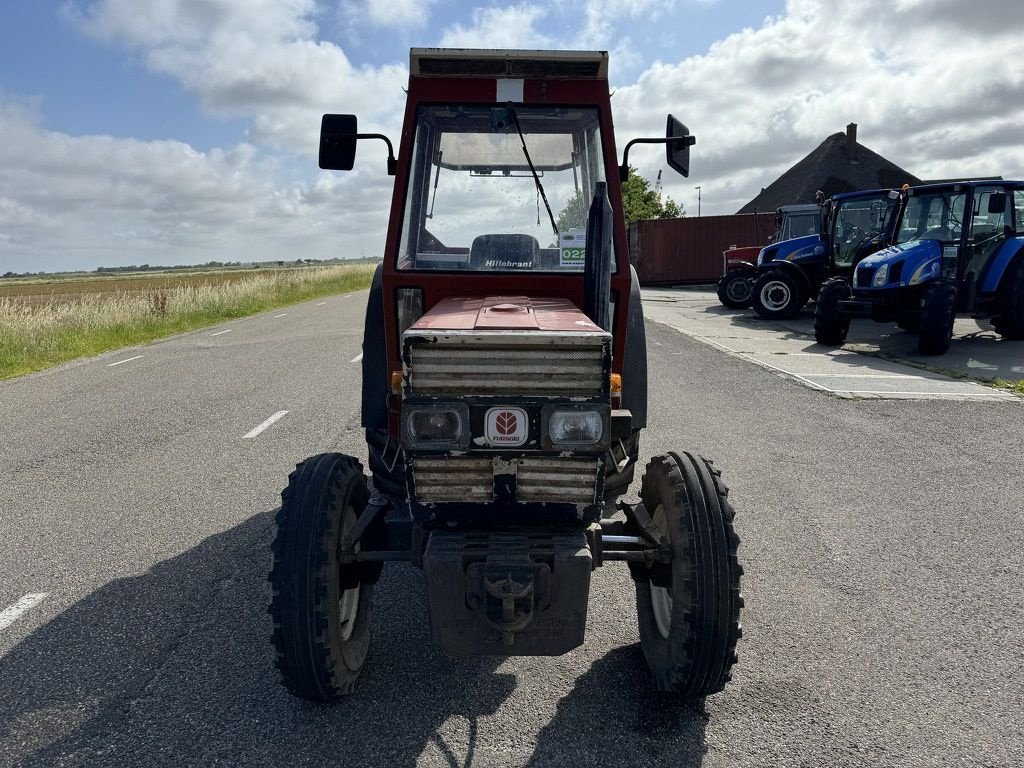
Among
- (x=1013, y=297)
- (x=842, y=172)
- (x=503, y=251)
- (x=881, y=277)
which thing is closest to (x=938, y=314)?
(x=881, y=277)

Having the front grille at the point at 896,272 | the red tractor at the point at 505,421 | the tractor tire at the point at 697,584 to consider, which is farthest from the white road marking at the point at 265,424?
the front grille at the point at 896,272

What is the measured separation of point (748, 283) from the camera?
21.8m

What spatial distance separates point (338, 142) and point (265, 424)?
4902 mm

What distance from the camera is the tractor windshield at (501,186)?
363 cm

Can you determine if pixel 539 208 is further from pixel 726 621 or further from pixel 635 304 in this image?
pixel 726 621

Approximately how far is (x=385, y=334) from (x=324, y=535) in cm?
117

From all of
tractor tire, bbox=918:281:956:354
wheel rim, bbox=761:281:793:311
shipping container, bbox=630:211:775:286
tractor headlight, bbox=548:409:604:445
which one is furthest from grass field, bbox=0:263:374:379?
shipping container, bbox=630:211:775:286

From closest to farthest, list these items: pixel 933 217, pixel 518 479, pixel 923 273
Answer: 1. pixel 518 479
2. pixel 923 273
3. pixel 933 217

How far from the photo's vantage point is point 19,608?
12.5 feet

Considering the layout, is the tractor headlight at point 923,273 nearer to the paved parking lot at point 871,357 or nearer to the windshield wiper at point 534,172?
the paved parking lot at point 871,357

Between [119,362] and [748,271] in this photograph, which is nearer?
[119,362]

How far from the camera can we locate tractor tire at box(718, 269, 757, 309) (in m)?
21.8

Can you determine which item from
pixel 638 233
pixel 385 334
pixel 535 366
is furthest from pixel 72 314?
pixel 638 233

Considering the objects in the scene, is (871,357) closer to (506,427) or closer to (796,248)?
(796,248)
